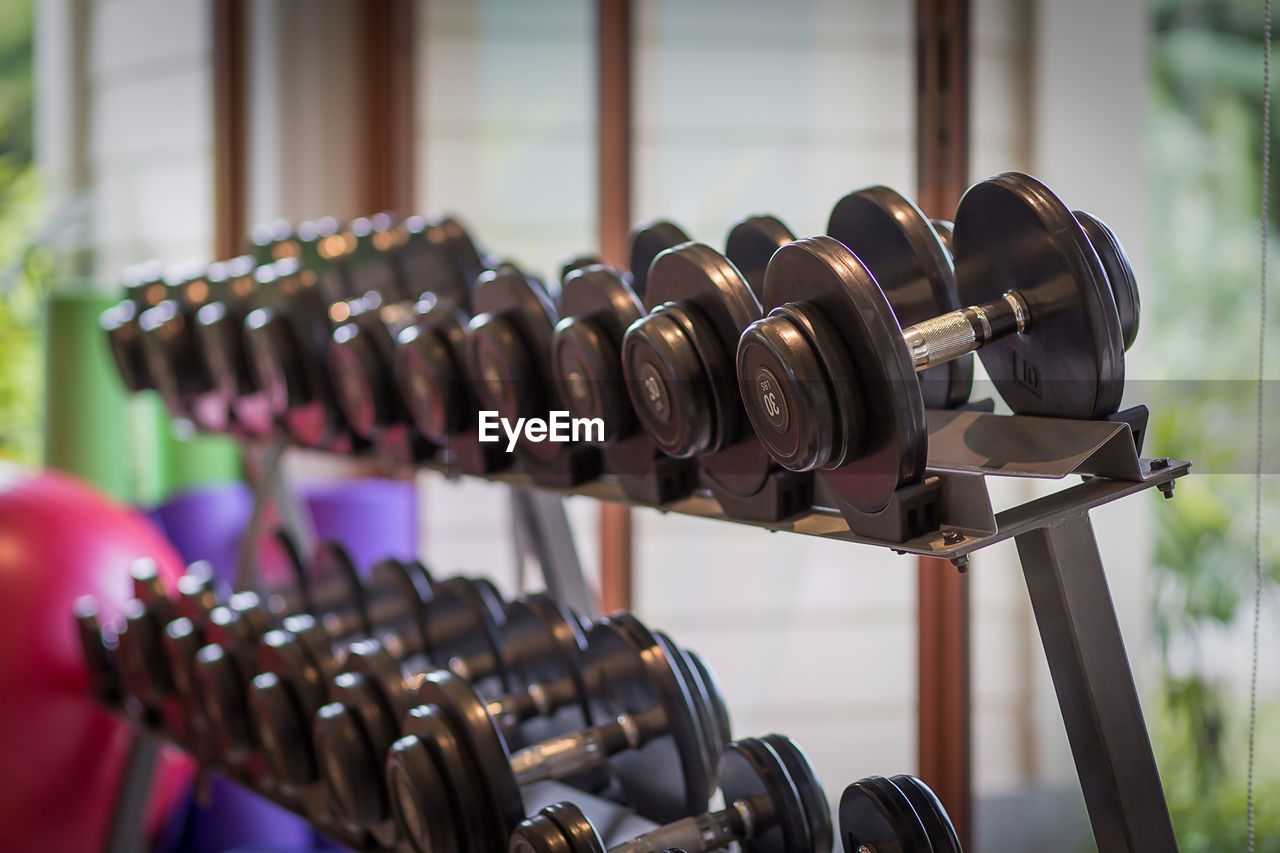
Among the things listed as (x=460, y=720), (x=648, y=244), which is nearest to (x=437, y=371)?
(x=648, y=244)

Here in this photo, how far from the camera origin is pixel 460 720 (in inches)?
44.4

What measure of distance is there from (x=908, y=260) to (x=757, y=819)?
0.56m

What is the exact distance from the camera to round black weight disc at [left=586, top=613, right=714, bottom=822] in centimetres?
115

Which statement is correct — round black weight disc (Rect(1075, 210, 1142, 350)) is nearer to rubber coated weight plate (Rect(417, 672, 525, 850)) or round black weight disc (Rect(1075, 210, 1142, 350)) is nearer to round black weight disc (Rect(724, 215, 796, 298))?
round black weight disc (Rect(724, 215, 796, 298))

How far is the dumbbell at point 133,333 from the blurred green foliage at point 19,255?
4.78 feet

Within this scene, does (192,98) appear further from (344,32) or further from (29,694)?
(29,694)

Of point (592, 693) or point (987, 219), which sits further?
point (592, 693)

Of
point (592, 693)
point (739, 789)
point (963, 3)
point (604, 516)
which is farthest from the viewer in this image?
point (604, 516)

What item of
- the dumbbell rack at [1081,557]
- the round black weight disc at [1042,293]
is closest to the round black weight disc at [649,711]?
the dumbbell rack at [1081,557]

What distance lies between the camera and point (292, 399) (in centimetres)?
154

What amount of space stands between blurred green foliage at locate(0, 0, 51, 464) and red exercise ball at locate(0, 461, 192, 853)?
136cm

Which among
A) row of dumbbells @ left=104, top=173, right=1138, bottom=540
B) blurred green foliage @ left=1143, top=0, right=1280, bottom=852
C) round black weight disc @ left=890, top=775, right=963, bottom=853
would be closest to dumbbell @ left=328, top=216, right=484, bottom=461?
row of dumbbells @ left=104, top=173, right=1138, bottom=540

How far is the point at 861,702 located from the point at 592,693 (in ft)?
3.72

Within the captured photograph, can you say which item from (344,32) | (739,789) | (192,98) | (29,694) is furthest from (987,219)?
(192,98)
